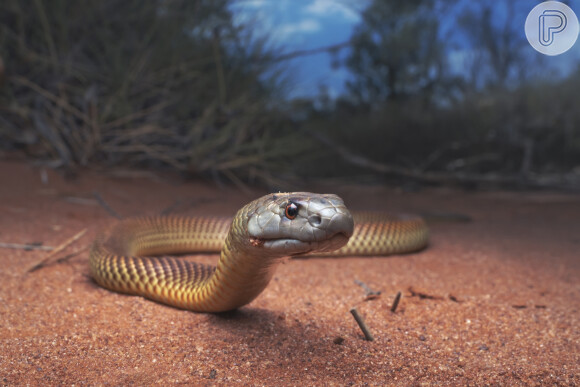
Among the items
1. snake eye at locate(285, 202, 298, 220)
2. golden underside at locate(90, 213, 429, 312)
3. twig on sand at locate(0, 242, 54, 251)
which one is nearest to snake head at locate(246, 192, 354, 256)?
snake eye at locate(285, 202, 298, 220)

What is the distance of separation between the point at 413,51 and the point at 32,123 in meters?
9.04

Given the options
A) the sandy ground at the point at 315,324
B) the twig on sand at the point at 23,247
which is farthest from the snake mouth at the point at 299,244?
the twig on sand at the point at 23,247

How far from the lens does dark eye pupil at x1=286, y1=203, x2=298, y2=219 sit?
5.69 ft

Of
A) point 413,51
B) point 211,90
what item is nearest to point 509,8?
point 413,51

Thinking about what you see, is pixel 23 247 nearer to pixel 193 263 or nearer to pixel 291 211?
pixel 193 263

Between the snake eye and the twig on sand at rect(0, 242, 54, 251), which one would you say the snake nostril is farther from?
the twig on sand at rect(0, 242, 54, 251)

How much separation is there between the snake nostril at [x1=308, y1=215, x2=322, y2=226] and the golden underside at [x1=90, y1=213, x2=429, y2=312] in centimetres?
28

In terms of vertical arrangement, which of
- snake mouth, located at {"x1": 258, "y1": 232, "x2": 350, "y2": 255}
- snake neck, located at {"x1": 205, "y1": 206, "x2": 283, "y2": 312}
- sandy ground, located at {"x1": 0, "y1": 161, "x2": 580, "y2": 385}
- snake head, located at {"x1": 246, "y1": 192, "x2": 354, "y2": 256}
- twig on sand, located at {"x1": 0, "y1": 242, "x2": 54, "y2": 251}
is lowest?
sandy ground, located at {"x1": 0, "y1": 161, "x2": 580, "y2": 385}

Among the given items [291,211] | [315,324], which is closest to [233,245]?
[291,211]

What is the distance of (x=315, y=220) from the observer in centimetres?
170

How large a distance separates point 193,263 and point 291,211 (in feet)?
4.05

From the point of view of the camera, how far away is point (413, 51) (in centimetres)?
1200

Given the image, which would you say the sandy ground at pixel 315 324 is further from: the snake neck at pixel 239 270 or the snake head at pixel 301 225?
the snake head at pixel 301 225

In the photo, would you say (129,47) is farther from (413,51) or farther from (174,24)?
(413,51)
